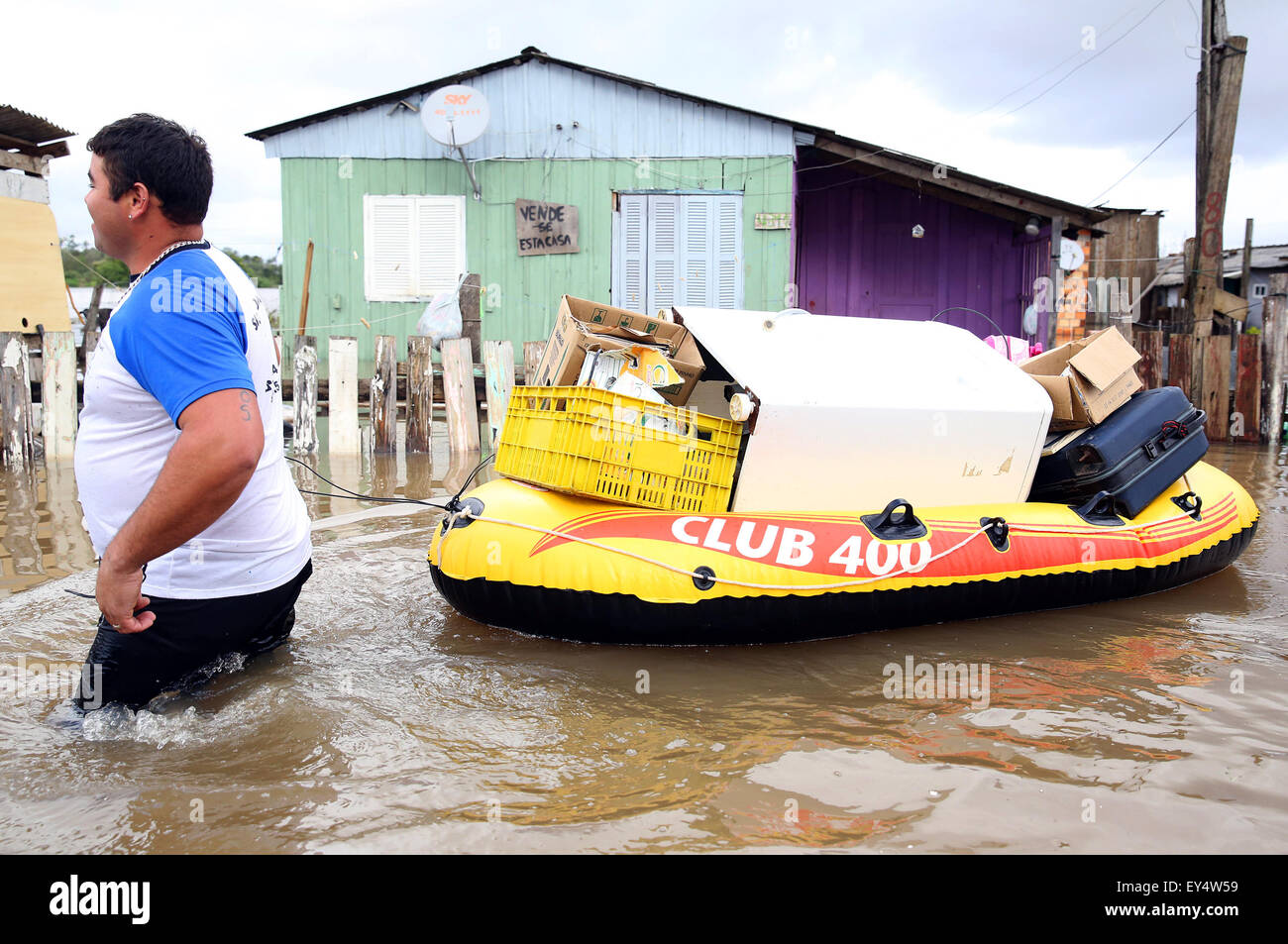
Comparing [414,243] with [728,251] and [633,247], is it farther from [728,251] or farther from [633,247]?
[728,251]

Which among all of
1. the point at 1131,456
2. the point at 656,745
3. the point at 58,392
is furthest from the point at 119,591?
the point at 58,392

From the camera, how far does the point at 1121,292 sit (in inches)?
720

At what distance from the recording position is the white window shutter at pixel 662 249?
13.2 metres

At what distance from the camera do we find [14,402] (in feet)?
29.0

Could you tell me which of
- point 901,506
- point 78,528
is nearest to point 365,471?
point 78,528

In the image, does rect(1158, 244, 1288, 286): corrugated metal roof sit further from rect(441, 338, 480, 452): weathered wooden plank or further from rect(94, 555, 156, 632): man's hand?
rect(94, 555, 156, 632): man's hand

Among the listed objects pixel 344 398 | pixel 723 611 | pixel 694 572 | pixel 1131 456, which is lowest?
pixel 723 611

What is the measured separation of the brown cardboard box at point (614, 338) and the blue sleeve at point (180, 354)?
2290 millimetres

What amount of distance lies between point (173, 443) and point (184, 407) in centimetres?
20

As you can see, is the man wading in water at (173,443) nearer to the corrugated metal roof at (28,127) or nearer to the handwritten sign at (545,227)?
the corrugated metal roof at (28,127)

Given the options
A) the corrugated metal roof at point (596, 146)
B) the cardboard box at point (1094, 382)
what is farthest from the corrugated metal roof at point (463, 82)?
the cardboard box at point (1094, 382)

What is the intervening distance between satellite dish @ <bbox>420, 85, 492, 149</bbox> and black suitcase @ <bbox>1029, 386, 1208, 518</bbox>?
9.70 metres

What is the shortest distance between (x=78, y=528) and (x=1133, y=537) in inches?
260
